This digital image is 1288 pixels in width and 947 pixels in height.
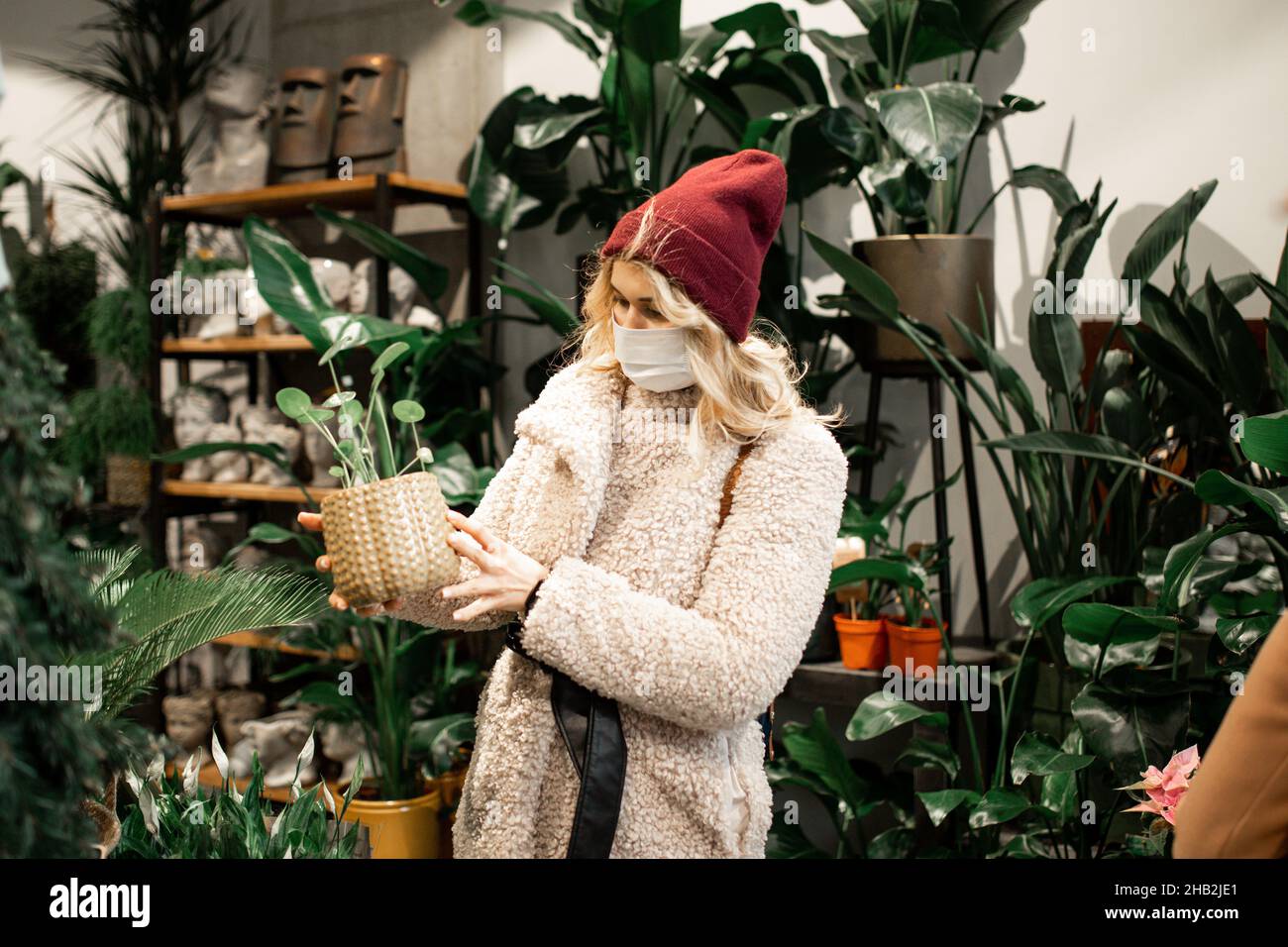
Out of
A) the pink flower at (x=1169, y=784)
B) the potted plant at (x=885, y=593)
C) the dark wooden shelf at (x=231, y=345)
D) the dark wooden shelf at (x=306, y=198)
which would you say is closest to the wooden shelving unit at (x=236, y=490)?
the dark wooden shelf at (x=231, y=345)

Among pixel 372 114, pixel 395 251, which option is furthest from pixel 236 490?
pixel 372 114

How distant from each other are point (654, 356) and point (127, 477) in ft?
9.76

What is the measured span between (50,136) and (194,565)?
160 centimetres

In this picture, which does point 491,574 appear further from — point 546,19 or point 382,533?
point 546,19

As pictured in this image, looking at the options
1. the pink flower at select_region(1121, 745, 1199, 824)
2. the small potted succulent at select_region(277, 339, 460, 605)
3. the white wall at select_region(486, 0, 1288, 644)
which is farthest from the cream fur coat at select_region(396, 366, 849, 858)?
the white wall at select_region(486, 0, 1288, 644)

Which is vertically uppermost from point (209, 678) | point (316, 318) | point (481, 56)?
point (481, 56)

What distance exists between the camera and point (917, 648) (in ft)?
7.91

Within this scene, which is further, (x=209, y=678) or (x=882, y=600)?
(x=209, y=678)

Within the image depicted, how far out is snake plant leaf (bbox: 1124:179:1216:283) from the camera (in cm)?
216

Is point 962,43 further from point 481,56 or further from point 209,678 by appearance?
point 209,678
